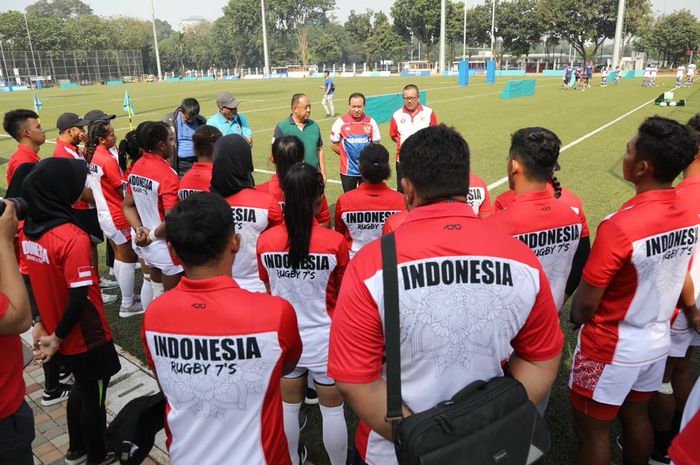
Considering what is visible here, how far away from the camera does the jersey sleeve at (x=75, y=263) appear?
2879 millimetres

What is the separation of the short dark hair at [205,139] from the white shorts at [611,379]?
3367 millimetres

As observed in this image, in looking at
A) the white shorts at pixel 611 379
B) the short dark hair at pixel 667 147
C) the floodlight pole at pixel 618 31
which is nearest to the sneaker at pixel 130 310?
the white shorts at pixel 611 379

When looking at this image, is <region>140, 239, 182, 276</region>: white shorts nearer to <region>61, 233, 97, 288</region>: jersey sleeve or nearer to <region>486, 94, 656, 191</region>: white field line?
<region>61, 233, 97, 288</region>: jersey sleeve

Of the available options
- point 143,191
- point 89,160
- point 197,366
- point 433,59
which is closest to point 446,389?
point 197,366

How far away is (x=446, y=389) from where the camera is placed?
1.71 meters

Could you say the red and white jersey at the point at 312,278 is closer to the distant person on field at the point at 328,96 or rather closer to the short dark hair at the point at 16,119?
the short dark hair at the point at 16,119

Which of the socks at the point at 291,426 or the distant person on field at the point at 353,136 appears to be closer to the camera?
the socks at the point at 291,426

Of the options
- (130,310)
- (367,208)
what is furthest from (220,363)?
(130,310)

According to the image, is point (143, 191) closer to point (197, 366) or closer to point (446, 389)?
point (197, 366)

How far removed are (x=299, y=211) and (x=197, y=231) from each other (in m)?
0.91

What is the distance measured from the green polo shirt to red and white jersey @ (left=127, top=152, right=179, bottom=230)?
2443 mm

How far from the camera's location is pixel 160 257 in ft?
15.7

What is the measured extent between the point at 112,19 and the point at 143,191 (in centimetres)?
11576

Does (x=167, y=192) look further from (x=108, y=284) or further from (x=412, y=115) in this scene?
(x=412, y=115)
